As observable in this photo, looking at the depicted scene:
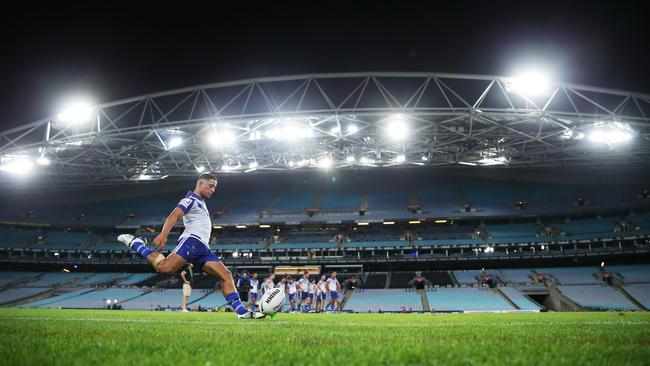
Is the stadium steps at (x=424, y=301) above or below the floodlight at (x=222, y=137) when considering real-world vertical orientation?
below

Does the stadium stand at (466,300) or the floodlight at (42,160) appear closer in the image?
the stadium stand at (466,300)

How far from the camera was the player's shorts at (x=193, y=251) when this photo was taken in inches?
256

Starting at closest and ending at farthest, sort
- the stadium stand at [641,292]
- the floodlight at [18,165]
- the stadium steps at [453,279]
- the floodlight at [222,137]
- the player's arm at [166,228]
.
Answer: the player's arm at [166,228]
the stadium stand at [641,292]
the floodlight at [222,137]
the floodlight at [18,165]
the stadium steps at [453,279]

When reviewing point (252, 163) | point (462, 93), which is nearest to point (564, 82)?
point (462, 93)

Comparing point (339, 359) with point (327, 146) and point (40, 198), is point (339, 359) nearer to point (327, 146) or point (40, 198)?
point (327, 146)

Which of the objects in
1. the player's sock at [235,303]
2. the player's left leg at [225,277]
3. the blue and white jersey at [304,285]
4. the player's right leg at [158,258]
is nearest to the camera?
the player's right leg at [158,258]

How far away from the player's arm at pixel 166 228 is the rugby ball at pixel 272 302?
2.84m

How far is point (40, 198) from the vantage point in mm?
55531

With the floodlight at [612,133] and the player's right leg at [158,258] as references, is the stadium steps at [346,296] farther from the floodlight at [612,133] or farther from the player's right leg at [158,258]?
the player's right leg at [158,258]

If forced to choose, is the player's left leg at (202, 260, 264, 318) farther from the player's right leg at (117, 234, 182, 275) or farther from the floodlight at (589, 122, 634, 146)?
the floodlight at (589, 122, 634, 146)

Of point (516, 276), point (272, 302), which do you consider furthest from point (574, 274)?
point (272, 302)

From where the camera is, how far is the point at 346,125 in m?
29.5

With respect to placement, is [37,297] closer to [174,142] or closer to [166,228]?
[174,142]

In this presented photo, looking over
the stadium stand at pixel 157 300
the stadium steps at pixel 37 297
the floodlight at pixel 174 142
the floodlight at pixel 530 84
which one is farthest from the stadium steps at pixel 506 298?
the stadium steps at pixel 37 297
